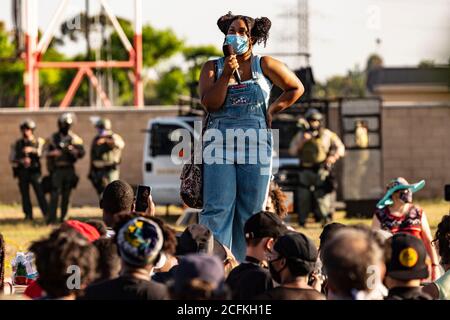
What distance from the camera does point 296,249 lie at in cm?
643

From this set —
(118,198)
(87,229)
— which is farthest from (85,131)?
(87,229)

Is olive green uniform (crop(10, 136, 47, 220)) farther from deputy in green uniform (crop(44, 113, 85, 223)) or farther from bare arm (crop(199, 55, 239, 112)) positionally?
bare arm (crop(199, 55, 239, 112))

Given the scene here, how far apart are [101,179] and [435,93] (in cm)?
4550

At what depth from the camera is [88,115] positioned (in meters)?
27.5

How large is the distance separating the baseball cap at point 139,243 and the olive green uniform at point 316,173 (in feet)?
42.6

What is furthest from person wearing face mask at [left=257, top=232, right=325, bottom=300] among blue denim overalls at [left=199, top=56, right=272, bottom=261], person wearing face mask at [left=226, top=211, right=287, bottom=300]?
blue denim overalls at [left=199, top=56, right=272, bottom=261]

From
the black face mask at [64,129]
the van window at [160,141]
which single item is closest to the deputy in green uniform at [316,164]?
the black face mask at [64,129]

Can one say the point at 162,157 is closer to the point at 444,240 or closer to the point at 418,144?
the point at 418,144

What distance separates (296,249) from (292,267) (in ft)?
0.33

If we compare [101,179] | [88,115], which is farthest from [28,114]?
[101,179]

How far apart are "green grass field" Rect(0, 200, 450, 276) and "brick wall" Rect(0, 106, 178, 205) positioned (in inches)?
51.8

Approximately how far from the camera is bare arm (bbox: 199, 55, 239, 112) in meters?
8.04

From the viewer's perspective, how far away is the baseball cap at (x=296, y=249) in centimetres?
640
